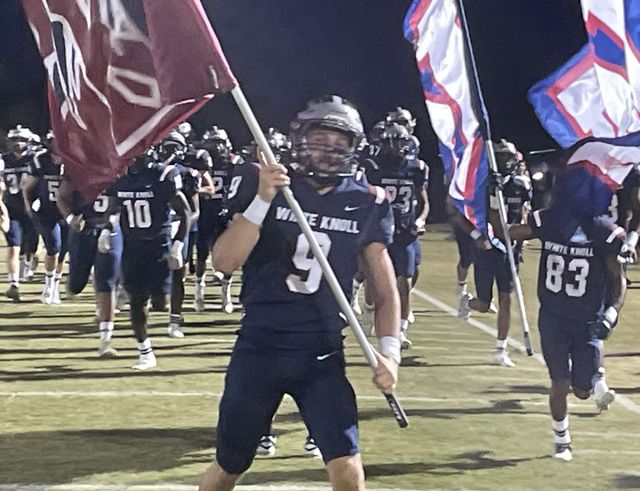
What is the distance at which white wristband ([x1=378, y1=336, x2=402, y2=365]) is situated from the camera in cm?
502

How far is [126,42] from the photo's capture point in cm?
514

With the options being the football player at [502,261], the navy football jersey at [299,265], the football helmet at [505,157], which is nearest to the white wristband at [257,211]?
the navy football jersey at [299,265]

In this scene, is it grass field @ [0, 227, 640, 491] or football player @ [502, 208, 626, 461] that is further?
football player @ [502, 208, 626, 461]

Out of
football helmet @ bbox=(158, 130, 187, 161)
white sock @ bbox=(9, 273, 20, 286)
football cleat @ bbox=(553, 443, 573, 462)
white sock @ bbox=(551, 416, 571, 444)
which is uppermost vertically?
football helmet @ bbox=(158, 130, 187, 161)

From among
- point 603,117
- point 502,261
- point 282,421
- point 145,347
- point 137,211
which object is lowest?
point 282,421

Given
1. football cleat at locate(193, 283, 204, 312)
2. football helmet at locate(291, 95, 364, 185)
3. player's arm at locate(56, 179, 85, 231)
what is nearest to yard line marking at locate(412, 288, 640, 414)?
football cleat at locate(193, 283, 204, 312)

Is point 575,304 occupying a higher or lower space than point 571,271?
lower

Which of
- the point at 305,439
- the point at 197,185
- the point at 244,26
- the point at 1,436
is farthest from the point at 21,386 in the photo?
the point at 244,26

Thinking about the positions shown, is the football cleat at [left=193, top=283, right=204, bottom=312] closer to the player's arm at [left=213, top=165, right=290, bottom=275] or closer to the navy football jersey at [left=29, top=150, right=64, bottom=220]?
the navy football jersey at [left=29, top=150, right=64, bottom=220]

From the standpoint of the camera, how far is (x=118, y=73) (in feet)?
16.9

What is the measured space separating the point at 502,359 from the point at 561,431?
366 cm

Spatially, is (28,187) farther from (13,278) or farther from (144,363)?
(144,363)

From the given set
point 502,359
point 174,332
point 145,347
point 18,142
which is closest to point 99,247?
point 145,347

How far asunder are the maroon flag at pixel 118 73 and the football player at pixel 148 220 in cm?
497
